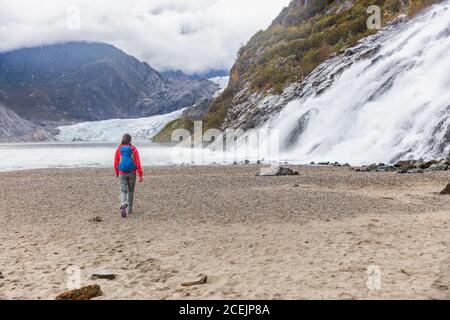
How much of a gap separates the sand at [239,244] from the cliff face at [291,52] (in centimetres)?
4247

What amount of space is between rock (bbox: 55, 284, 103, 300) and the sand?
189 mm

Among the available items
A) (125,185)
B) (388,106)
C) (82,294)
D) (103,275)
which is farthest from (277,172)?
(82,294)

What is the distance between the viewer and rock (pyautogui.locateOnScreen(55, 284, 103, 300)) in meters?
6.49

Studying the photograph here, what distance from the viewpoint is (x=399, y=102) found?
113ft

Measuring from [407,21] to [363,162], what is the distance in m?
26.5

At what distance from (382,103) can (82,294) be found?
111ft

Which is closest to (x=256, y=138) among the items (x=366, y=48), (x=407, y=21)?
(x=366, y=48)

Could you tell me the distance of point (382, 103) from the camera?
119 ft

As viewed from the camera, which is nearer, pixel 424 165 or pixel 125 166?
pixel 125 166

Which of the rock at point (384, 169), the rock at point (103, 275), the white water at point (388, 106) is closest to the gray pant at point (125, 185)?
the rock at point (103, 275)

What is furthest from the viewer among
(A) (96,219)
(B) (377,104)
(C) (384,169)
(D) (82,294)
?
(B) (377,104)

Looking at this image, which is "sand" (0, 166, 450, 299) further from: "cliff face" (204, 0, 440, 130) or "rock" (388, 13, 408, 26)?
"cliff face" (204, 0, 440, 130)

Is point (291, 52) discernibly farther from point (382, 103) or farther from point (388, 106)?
point (388, 106)

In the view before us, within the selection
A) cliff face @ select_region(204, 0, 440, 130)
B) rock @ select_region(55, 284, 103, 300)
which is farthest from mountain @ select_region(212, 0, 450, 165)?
rock @ select_region(55, 284, 103, 300)
